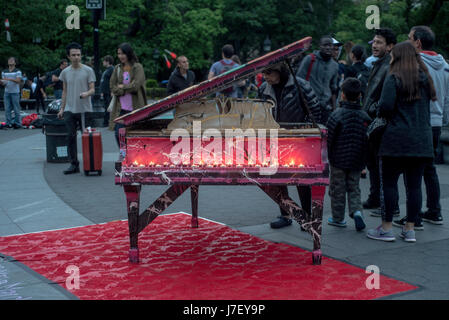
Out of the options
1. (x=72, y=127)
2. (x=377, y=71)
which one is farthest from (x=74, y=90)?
(x=377, y=71)

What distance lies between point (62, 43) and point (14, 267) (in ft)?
117

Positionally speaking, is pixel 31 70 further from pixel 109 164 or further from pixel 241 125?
pixel 241 125

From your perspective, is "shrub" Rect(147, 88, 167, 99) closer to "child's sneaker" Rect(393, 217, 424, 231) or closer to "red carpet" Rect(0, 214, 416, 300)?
"red carpet" Rect(0, 214, 416, 300)

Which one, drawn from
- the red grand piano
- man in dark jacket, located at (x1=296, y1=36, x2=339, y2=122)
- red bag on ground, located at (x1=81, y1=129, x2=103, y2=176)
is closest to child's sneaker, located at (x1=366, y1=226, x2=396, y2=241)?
the red grand piano

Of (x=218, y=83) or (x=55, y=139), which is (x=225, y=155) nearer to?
(x=218, y=83)

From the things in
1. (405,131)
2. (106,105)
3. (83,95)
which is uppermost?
(106,105)

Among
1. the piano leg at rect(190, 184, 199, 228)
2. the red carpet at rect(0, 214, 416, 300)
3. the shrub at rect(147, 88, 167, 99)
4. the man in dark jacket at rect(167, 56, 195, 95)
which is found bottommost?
the red carpet at rect(0, 214, 416, 300)

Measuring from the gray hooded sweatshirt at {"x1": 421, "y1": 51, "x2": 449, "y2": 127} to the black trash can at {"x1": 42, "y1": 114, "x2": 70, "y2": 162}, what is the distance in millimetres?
6895

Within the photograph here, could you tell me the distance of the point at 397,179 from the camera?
235 inches

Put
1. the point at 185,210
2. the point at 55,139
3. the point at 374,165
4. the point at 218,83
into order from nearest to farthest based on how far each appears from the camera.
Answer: the point at 218,83, the point at 374,165, the point at 185,210, the point at 55,139

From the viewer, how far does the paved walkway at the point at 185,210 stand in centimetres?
473

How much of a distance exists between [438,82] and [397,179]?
1385 millimetres

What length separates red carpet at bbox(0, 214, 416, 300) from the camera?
4.39m
